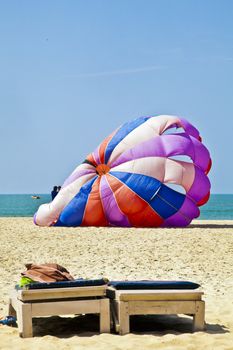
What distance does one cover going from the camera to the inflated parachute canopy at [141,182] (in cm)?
2161

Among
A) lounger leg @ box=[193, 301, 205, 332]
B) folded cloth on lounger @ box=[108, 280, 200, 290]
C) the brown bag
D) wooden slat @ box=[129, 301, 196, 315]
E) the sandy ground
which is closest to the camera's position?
the sandy ground

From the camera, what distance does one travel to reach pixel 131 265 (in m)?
13.1

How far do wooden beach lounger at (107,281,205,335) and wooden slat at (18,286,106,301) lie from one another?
9.9 inches

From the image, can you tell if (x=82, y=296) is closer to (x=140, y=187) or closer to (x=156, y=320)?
(x=156, y=320)

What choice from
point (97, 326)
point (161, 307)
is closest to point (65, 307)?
point (97, 326)

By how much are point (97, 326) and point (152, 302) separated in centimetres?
90

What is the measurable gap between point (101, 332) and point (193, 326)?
1.03 metres

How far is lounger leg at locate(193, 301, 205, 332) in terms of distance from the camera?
7.50 metres

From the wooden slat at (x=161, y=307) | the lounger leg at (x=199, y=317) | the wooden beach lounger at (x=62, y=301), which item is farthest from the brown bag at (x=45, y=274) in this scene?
the lounger leg at (x=199, y=317)

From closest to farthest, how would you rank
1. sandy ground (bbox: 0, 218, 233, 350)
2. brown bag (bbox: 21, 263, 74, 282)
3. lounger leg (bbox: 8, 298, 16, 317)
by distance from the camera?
sandy ground (bbox: 0, 218, 233, 350) → brown bag (bbox: 21, 263, 74, 282) → lounger leg (bbox: 8, 298, 16, 317)

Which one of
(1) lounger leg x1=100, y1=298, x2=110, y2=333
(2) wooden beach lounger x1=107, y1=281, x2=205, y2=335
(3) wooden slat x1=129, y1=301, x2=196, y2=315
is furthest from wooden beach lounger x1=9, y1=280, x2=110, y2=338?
(3) wooden slat x1=129, y1=301, x2=196, y2=315

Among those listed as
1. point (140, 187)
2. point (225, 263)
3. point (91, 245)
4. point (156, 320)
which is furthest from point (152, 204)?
point (156, 320)

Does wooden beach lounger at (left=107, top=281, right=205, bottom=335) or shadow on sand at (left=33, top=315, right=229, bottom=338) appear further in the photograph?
shadow on sand at (left=33, top=315, right=229, bottom=338)

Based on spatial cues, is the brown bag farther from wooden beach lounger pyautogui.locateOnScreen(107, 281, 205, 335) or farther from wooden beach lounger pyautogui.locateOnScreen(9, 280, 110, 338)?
wooden beach lounger pyautogui.locateOnScreen(107, 281, 205, 335)
